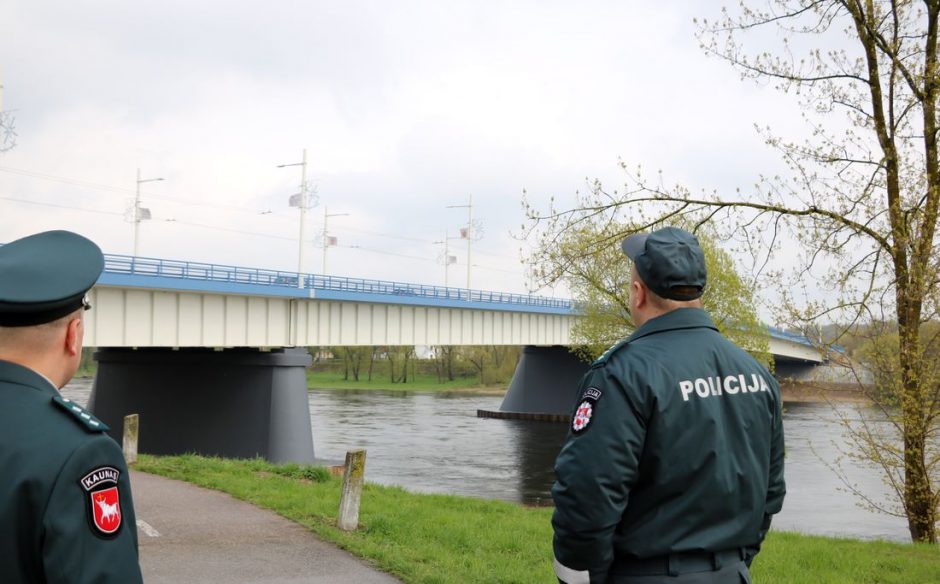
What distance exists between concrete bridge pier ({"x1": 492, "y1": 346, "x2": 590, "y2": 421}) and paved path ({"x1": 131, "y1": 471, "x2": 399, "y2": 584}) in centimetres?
4116

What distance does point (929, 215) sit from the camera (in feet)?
36.6

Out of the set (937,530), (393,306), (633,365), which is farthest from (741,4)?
(393,306)

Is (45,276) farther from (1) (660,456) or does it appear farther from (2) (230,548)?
(2) (230,548)

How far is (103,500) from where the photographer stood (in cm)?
209

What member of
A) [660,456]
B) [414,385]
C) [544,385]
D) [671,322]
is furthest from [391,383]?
[660,456]

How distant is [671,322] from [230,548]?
7.06 m

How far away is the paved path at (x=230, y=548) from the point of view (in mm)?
7965

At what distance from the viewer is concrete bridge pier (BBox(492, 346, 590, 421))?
52.7 meters

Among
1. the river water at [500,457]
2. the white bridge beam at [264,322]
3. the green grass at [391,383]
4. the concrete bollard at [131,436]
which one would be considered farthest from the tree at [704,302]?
the green grass at [391,383]

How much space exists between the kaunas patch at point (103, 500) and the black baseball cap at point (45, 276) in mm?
420

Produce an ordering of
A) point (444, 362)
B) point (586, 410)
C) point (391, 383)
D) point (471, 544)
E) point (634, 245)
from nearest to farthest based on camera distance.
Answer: point (586, 410) → point (634, 245) → point (471, 544) → point (391, 383) → point (444, 362)

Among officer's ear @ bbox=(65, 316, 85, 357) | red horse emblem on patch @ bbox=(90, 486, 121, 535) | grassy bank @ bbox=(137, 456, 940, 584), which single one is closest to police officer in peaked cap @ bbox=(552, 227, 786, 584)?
red horse emblem on patch @ bbox=(90, 486, 121, 535)

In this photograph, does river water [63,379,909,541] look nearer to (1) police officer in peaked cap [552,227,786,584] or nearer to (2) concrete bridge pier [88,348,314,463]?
(2) concrete bridge pier [88,348,314,463]

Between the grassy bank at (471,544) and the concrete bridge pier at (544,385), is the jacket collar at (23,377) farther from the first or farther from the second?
the concrete bridge pier at (544,385)
